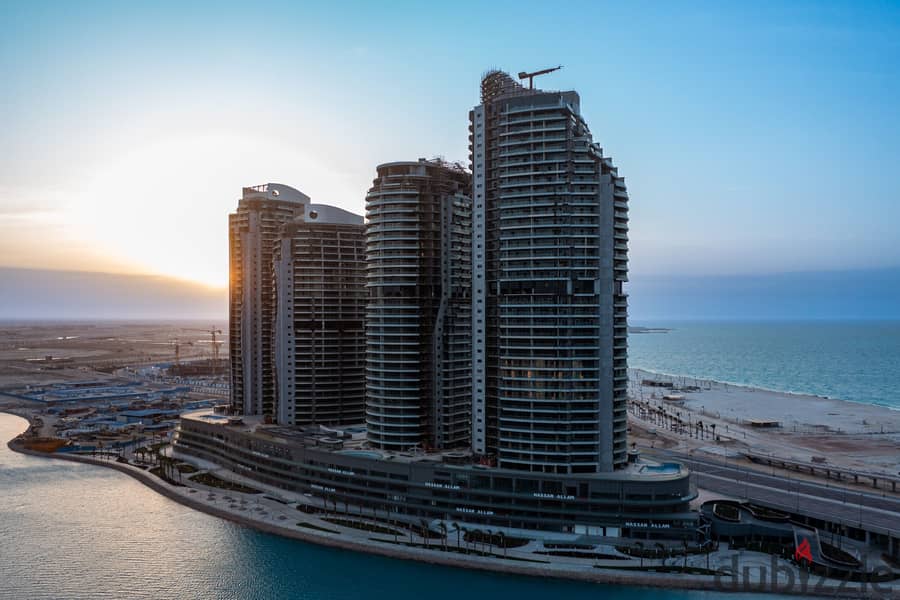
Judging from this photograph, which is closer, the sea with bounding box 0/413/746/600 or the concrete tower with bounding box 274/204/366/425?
the sea with bounding box 0/413/746/600

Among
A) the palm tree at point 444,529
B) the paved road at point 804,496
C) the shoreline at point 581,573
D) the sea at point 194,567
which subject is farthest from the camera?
the paved road at point 804,496

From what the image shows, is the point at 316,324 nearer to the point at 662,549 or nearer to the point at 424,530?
the point at 424,530

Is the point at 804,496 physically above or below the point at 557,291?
below

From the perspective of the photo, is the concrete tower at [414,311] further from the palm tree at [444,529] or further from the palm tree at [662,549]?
the palm tree at [662,549]

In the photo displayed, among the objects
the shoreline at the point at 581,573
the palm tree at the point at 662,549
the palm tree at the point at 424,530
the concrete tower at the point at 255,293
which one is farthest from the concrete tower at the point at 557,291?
the concrete tower at the point at 255,293

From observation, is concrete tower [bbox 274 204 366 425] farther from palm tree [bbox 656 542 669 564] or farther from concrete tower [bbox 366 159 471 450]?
palm tree [bbox 656 542 669 564]

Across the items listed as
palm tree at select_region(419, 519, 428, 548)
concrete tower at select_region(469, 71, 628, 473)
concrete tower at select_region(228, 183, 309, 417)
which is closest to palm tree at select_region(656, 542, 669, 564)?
concrete tower at select_region(469, 71, 628, 473)

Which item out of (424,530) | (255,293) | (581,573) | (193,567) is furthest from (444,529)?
(255,293)

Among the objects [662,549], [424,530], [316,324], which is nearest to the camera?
[662,549]

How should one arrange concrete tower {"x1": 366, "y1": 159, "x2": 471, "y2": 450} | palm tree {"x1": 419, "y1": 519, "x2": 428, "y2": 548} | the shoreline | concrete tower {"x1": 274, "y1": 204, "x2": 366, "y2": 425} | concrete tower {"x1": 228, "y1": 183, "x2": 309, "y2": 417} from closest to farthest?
the shoreline
palm tree {"x1": 419, "y1": 519, "x2": 428, "y2": 548}
concrete tower {"x1": 366, "y1": 159, "x2": 471, "y2": 450}
concrete tower {"x1": 274, "y1": 204, "x2": 366, "y2": 425}
concrete tower {"x1": 228, "y1": 183, "x2": 309, "y2": 417}
